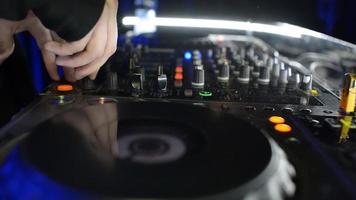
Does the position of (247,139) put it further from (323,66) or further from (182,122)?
(323,66)

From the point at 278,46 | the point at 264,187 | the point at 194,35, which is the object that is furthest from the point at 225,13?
the point at 264,187

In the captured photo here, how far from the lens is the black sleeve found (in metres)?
0.71

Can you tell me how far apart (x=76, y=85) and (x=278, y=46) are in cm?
148

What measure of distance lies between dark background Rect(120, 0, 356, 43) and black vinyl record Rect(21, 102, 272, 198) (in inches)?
19.7

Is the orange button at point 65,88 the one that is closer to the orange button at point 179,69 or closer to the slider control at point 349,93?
the orange button at point 179,69

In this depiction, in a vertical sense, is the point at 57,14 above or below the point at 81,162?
above

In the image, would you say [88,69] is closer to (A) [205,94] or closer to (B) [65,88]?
(B) [65,88]

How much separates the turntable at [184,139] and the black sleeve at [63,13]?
0.51 feet

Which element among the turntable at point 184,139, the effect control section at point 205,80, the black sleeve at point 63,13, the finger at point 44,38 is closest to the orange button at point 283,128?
the turntable at point 184,139

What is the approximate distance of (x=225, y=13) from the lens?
4.90 feet

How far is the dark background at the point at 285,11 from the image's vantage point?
41.8 inches

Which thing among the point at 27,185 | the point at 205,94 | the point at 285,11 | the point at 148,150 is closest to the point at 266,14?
the point at 285,11

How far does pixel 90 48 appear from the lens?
0.85 meters

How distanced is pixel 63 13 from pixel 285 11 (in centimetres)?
83
